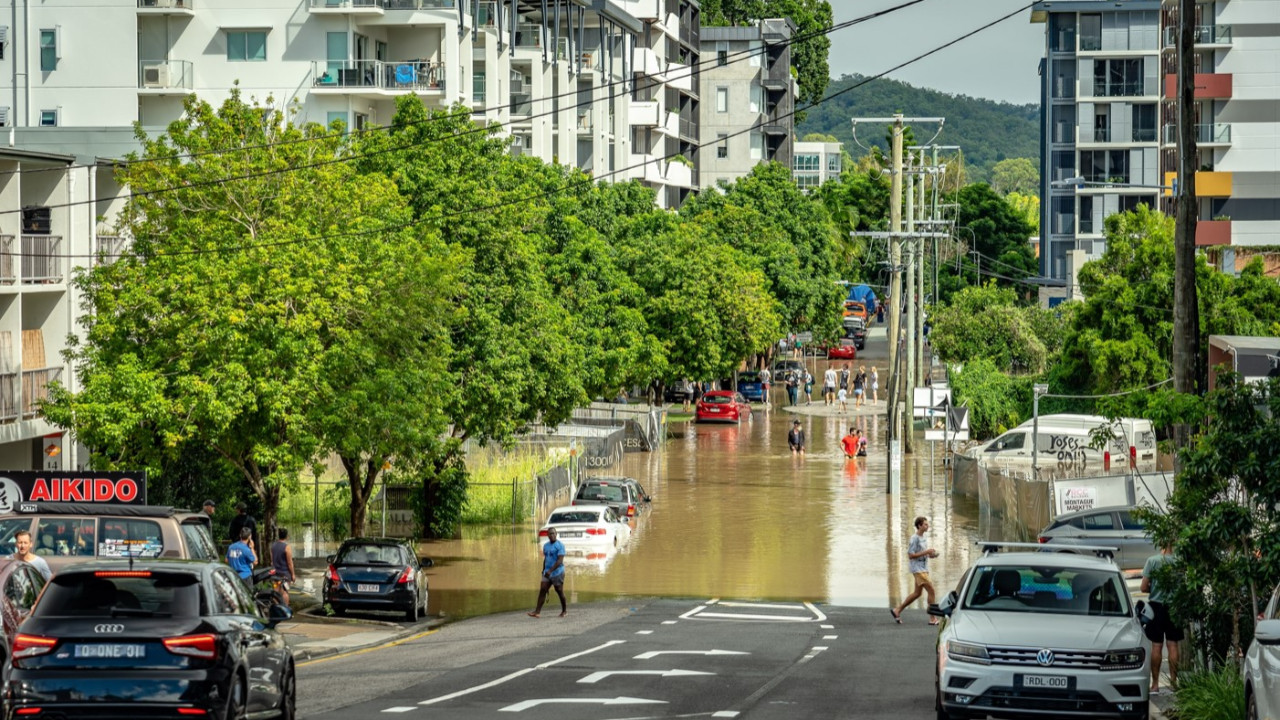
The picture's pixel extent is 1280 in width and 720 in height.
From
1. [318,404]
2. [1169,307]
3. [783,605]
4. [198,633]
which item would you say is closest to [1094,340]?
[1169,307]

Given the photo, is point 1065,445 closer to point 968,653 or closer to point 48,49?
point 968,653

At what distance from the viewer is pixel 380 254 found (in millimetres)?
33000

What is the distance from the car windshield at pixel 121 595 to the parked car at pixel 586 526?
27112mm

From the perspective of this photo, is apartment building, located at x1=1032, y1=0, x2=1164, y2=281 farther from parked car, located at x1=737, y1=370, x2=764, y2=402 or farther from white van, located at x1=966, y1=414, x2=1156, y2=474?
white van, located at x1=966, y1=414, x2=1156, y2=474

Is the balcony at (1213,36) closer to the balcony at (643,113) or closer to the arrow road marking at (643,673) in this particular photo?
the balcony at (643,113)

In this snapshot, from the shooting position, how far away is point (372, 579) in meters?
29.4

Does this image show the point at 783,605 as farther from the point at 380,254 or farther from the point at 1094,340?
the point at 1094,340

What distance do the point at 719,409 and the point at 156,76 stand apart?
1222 inches

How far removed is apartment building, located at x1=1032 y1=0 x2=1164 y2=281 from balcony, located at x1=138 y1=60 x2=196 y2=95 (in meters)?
73.4


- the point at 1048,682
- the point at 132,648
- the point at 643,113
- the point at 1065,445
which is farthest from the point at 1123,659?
the point at 643,113

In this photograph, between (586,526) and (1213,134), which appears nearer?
(586,526)

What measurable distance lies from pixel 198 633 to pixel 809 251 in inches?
3571

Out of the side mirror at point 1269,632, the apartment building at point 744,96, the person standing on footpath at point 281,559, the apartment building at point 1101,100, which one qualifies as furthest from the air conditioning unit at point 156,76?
the apartment building at point 1101,100

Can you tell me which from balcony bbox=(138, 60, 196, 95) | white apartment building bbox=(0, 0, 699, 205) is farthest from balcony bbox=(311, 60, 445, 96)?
balcony bbox=(138, 60, 196, 95)
